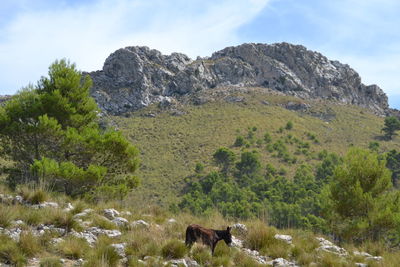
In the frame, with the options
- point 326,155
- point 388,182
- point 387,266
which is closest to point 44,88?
point 387,266

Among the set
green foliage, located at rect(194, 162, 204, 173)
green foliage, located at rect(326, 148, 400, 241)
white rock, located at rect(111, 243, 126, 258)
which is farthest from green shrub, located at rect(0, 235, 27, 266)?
green foliage, located at rect(194, 162, 204, 173)

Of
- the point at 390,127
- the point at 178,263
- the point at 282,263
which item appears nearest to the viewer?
the point at 178,263

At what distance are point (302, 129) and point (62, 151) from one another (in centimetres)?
7447

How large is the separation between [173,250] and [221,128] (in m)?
73.4

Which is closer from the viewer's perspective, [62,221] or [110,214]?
[62,221]

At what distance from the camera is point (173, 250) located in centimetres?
582

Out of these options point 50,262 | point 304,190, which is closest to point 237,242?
point 50,262

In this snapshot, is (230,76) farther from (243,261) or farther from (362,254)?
(243,261)

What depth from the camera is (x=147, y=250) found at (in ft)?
19.0

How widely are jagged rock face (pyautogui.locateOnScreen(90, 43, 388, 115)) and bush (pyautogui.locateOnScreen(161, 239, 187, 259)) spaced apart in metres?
95.2

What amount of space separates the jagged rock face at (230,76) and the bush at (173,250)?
95.2 meters

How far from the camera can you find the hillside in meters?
62.7

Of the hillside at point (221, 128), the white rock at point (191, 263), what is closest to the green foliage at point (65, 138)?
the white rock at point (191, 263)

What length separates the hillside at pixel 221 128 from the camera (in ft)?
206
